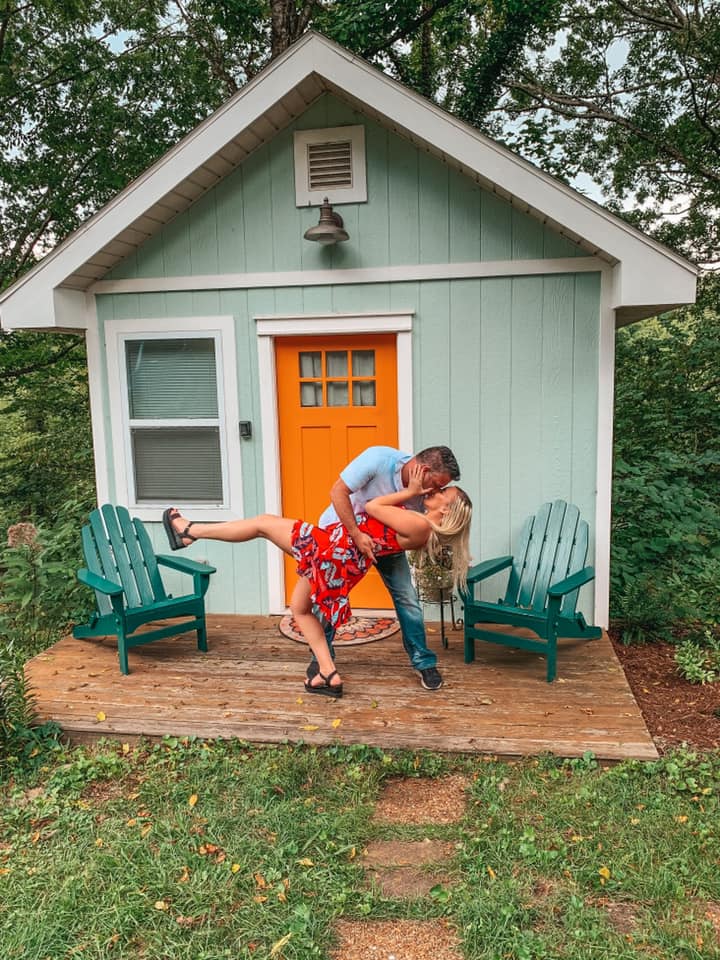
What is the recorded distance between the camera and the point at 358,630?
16.1 feet

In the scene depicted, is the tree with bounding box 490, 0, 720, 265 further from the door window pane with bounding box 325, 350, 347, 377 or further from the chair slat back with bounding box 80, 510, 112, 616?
the chair slat back with bounding box 80, 510, 112, 616

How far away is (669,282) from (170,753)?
366 centimetres

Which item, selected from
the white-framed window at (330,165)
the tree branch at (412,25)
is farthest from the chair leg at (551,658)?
the tree branch at (412,25)

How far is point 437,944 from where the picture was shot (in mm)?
2246

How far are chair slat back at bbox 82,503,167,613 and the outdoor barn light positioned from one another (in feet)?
7.29

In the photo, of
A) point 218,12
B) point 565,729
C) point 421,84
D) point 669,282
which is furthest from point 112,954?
point 421,84

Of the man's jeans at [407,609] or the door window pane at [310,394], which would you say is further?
the door window pane at [310,394]

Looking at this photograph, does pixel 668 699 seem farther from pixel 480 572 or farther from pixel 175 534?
pixel 175 534

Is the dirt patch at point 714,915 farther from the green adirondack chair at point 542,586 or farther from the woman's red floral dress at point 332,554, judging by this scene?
the woman's red floral dress at point 332,554

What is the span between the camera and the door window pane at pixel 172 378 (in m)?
5.05

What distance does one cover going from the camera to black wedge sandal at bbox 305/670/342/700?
12.5 ft

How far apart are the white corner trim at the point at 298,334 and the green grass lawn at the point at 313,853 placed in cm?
210

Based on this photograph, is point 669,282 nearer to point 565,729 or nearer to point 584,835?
point 565,729

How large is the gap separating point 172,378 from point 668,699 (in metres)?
3.88
